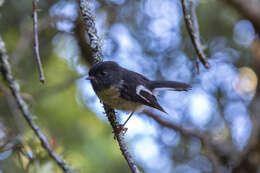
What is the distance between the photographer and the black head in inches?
125

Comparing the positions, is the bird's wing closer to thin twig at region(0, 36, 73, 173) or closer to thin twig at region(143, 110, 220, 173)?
thin twig at region(0, 36, 73, 173)

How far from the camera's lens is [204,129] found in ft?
15.7

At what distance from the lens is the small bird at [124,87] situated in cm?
325

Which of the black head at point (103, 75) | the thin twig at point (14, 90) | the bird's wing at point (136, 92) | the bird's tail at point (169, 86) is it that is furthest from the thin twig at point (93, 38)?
the bird's tail at point (169, 86)

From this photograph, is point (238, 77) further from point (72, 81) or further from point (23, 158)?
point (23, 158)

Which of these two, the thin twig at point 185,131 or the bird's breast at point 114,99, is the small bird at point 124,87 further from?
the thin twig at point 185,131

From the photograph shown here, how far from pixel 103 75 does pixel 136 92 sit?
0.40 metres

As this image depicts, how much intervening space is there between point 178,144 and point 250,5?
79.7 inches

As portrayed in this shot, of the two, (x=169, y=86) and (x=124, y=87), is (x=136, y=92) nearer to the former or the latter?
(x=124, y=87)

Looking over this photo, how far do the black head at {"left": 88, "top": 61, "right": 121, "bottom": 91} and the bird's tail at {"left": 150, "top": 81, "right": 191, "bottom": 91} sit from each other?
1.39 ft

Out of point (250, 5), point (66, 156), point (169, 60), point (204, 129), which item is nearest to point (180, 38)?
point (169, 60)

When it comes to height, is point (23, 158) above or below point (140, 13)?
below

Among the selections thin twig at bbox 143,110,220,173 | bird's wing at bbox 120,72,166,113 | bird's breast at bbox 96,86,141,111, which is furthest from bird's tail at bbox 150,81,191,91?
thin twig at bbox 143,110,220,173

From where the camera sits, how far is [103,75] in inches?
130
